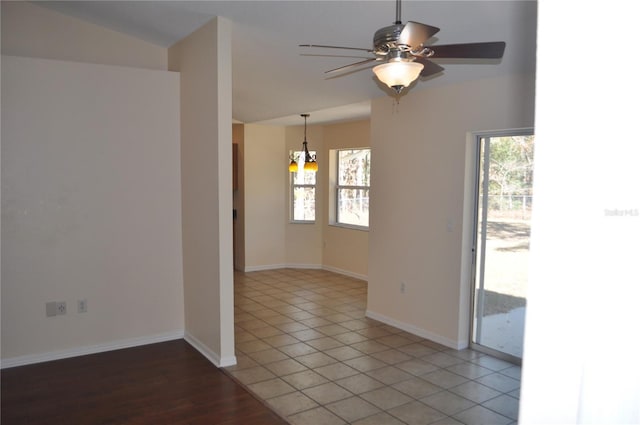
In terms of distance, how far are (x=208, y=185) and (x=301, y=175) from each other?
172 inches

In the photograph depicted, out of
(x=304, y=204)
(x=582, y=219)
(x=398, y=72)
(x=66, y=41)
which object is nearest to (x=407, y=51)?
(x=398, y=72)

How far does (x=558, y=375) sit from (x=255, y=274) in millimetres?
7176

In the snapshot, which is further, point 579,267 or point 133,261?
point 133,261

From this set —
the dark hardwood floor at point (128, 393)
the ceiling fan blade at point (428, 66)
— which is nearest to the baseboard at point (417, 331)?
the dark hardwood floor at point (128, 393)

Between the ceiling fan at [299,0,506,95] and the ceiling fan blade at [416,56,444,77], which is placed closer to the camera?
the ceiling fan at [299,0,506,95]

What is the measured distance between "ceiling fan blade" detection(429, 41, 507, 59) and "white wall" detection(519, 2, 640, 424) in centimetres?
173

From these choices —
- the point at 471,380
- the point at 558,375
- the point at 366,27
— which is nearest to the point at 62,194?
the point at 366,27

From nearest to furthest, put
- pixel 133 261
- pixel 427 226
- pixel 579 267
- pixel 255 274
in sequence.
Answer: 1. pixel 579 267
2. pixel 133 261
3. pixel 427 226
4. pixel 255 274

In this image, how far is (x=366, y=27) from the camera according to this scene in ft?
11.2

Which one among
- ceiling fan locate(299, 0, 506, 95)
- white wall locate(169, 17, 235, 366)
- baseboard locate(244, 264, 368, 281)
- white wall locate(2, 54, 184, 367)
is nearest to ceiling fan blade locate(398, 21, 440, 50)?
ceiling fan locate(299, 0, 506, 95)

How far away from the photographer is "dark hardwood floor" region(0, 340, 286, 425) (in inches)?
119

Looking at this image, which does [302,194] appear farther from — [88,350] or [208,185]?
[88,350]

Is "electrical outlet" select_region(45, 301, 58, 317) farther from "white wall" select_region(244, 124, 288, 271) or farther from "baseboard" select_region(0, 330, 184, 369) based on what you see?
"white wall" select_region(244, 124, 288, 271)

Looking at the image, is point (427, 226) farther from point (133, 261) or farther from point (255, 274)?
point (255, 274)
